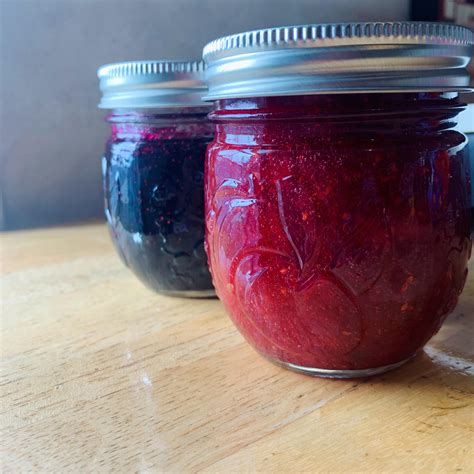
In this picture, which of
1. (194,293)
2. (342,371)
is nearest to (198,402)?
(342,371)

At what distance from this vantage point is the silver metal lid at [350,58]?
17.5 inches

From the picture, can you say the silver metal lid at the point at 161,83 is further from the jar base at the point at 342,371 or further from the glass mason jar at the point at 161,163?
the jar base at the point at 342,371

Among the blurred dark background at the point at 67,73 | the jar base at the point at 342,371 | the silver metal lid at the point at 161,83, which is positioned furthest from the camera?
the blurred dark background at the point at 67,73

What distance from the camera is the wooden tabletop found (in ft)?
1.41

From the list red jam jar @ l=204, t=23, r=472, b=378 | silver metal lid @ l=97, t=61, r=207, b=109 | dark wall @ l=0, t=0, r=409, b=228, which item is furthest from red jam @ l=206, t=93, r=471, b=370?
dark wall @ l=0, t=0, r=409, b=228

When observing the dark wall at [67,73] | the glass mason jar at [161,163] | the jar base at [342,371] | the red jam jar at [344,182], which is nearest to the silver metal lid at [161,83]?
the glass mason jar at [161,163]

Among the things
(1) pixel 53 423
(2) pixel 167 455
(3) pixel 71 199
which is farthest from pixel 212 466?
(3) pixel 71 199

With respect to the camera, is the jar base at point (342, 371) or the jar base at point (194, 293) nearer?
the jar base at point (342, 371)

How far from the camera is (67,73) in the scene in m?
1.21

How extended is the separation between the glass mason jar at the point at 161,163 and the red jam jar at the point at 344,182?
5.7 inches

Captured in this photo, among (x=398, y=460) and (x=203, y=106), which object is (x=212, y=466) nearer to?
(x=398, y=460)

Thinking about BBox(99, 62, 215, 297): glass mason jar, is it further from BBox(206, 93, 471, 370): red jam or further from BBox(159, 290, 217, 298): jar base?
BBox(206, 93, 471, 370): red jam

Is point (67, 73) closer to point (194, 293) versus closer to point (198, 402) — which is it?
point (194, 293)

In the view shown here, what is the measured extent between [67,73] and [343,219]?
35.1 inches
